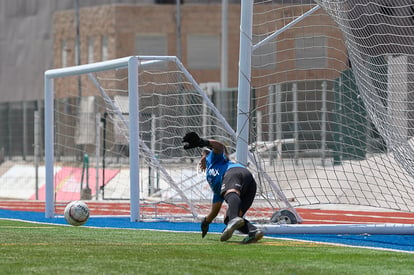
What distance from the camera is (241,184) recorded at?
448 inches

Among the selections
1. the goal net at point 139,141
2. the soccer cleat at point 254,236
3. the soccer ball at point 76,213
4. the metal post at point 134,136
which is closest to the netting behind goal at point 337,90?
the goal net at point 139,141

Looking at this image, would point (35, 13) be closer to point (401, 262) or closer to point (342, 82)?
point (342, 82)

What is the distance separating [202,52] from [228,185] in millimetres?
37538

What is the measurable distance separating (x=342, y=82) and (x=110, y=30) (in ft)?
102

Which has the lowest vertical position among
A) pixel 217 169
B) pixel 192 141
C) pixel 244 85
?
pixel 217 169

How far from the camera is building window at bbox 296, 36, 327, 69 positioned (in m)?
14.9

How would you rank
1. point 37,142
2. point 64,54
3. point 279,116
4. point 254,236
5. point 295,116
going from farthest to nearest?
point 64,54, point 37,142, point 279,116, point 295,116, point 254,236

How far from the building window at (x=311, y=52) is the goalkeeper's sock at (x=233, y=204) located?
417 cm

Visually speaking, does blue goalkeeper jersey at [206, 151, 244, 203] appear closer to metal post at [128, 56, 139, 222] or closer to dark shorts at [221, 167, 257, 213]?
dark shorts at [221, 167, 257, 213]

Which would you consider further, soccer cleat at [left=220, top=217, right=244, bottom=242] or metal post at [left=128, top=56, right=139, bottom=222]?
metal post at [left=128, top=56, right=139, bottom=222]

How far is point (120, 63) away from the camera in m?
16.7

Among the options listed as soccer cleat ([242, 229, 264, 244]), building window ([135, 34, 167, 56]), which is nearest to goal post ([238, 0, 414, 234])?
soccer cleat ([242, 229, 264, 244])

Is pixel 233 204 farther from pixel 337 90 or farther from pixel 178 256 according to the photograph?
pixel 337 90

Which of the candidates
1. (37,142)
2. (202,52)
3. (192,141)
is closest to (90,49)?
(202,52)
